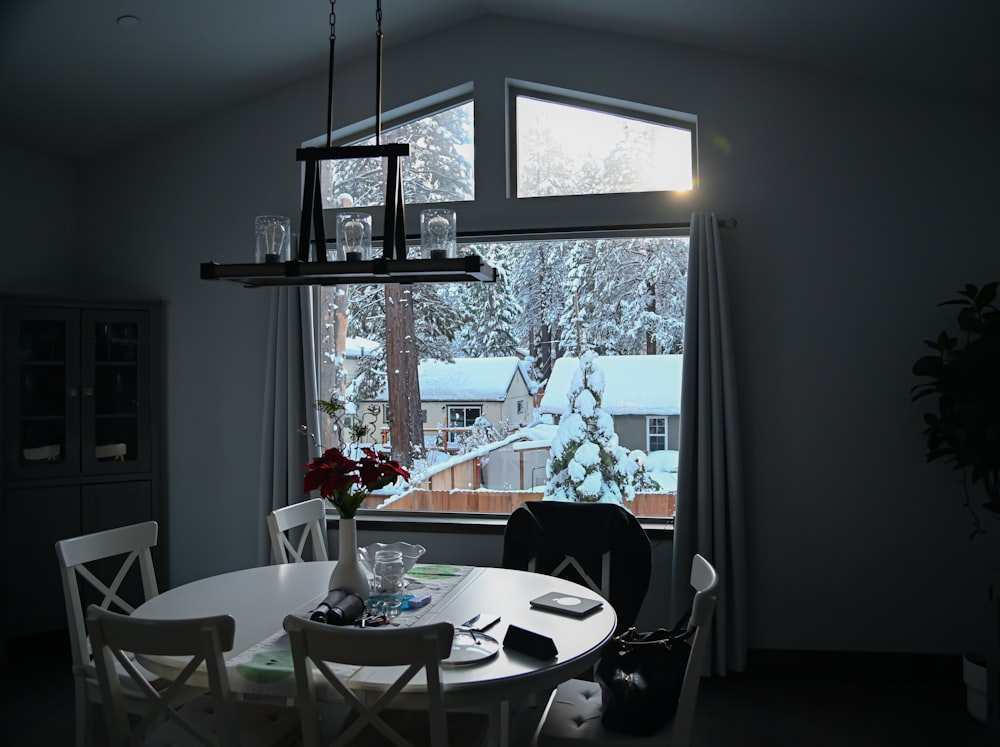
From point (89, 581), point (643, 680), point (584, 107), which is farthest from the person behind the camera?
point (584, 107)

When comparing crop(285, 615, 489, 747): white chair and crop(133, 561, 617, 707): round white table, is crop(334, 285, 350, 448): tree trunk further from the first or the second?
crop(285, 615, 489, 747): white chair

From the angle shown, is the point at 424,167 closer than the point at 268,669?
No

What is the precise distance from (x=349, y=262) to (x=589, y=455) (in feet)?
6.79

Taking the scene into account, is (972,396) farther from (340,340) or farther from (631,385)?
(340,340)

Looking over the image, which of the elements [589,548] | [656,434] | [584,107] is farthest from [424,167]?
[589,548]

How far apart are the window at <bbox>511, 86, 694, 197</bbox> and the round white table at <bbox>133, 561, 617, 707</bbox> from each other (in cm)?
218

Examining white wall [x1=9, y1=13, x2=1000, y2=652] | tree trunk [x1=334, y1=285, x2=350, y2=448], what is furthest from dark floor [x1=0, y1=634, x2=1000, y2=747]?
tree trunk [x1=334, y1=285, x2=350, y2=448]

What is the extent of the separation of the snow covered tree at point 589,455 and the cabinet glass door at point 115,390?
2293 millimetres

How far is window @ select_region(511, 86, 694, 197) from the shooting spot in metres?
4.11

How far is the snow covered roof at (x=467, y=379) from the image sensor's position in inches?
170

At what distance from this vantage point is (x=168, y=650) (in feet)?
6.39

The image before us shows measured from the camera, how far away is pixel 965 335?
374 centimetres

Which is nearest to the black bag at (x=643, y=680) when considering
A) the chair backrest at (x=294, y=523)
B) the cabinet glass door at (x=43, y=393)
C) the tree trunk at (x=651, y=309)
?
the chair backrest at (x=294, y=523)

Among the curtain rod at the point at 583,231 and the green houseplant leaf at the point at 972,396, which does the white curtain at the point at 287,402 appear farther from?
the green houseplant leaf at the point at 972,396
